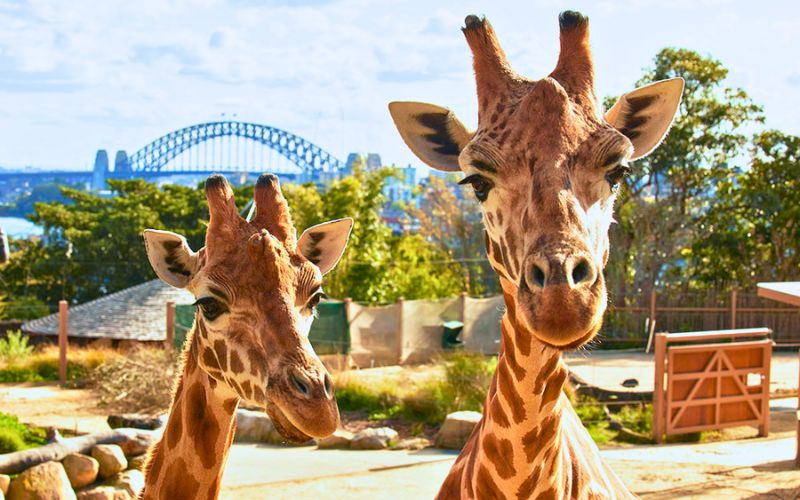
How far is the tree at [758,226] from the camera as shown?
2559cm

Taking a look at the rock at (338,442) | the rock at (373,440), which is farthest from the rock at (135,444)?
the rock at (373,440)

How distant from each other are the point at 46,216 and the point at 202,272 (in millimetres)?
35468

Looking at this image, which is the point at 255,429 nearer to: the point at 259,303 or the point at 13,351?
the point at 13,351

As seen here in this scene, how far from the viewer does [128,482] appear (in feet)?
31.2

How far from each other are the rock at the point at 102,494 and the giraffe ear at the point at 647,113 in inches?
288

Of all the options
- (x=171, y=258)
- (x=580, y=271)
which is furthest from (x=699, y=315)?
(x=580, y=271)

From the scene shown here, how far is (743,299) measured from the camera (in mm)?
24109

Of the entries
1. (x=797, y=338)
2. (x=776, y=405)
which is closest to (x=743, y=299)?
(x=797, y=338)

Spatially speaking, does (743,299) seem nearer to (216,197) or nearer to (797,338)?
(797,338)

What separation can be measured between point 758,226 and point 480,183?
24.9 meters

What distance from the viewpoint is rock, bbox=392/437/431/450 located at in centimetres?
1356

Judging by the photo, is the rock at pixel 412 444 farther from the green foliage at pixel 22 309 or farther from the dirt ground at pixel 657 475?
the green foliage at pixel 22 309

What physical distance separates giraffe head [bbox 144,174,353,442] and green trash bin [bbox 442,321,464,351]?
1717cm

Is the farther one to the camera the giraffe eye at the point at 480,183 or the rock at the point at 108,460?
the rock at the point at 108,460
